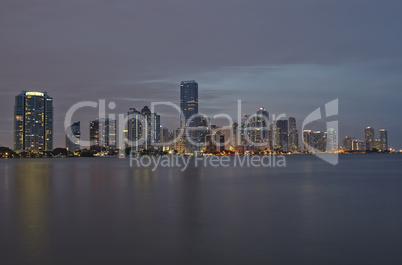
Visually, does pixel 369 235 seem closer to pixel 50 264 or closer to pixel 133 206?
pixel 50 264

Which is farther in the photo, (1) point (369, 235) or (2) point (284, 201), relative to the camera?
(2) point (284, 201)

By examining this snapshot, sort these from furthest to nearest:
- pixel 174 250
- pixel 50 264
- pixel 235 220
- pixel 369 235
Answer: pixel 235 220
pixel 369 235
pixel 174 250
pixel 50 264

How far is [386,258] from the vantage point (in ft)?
47.9

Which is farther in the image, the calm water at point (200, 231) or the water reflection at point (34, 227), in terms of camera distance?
the water reflection at point (34, 227)

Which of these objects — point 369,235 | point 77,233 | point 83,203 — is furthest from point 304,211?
point 83,203

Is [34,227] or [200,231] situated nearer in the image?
[200,231]

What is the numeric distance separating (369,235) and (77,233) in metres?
13.8

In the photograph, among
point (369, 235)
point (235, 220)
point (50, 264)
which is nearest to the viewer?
point (50, 264)

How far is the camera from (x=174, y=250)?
51.3 ft

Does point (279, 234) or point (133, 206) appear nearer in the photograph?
point (279, 234)

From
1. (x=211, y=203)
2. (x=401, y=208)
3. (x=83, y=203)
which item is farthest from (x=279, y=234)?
(x=83, y=203)

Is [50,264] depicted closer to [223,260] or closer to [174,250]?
[174,250]

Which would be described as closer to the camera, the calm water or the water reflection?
the calm water

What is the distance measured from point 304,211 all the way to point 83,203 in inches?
650
